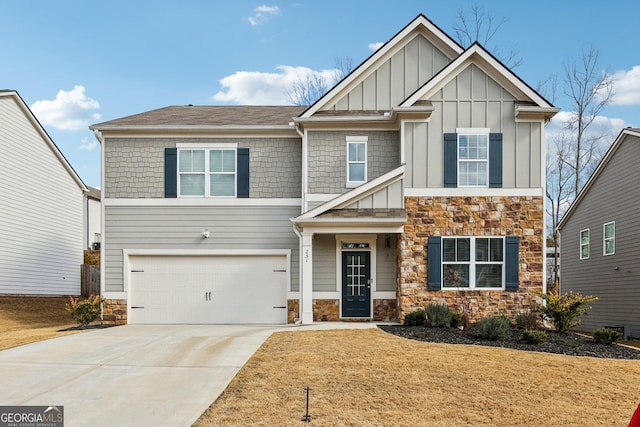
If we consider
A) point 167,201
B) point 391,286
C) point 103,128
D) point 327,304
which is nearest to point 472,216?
point 391,286

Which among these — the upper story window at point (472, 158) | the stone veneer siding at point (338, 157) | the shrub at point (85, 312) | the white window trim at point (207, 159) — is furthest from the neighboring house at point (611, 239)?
the shrub at point (85, 312)

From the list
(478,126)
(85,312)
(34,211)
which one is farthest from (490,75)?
(34,211)

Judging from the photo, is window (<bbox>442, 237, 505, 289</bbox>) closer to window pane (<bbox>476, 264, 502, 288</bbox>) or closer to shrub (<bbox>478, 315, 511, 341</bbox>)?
window pane (<bbox>476, 264, 502, 288</bbox>)

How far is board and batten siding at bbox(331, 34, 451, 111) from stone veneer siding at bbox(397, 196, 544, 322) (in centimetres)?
338

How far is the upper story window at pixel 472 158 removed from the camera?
1623cm

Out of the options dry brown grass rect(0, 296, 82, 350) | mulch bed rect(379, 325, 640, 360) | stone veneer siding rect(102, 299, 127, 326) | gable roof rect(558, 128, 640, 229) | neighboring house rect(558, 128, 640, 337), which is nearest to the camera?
mulch bed rect(379, 325, 640, 360)

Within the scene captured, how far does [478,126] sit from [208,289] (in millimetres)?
8947

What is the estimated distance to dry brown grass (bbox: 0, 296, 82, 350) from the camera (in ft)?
46.7

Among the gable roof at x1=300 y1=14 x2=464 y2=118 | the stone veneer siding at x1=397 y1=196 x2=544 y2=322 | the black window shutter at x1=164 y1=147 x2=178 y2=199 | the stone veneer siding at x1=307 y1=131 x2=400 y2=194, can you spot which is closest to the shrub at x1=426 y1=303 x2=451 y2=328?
the stone veneer siding at x1=397 y1=196 x2=544 y2=322

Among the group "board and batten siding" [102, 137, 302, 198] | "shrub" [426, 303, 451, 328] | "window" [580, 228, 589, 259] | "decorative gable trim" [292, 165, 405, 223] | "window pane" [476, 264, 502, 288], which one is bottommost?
"shrub" [426, 303, 451, 328]

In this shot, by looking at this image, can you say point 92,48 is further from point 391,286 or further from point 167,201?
point 391,286

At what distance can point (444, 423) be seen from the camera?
7.82m

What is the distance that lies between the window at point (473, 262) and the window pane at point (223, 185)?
624 centimetres

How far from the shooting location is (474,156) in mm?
16359
